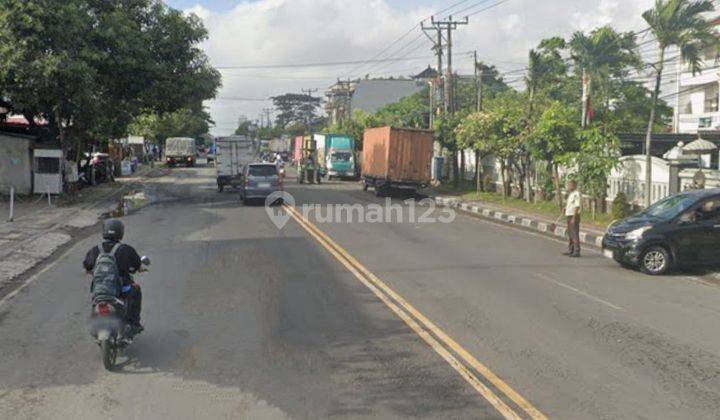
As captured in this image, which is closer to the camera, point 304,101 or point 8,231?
point 8,231

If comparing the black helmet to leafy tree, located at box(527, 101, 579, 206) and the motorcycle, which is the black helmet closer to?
the motorcycle

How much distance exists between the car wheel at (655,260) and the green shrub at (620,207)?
770cm

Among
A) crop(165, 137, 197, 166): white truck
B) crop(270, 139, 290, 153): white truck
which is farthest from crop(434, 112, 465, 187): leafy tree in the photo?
crop(270, 139, 290, 153): white truck

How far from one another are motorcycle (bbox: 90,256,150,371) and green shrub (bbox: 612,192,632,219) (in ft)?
54.3

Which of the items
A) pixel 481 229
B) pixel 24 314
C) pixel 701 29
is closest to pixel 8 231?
pixel 24 314

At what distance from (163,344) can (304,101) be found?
130643 millimetres

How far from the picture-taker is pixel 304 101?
448 ft

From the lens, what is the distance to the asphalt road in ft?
20.0

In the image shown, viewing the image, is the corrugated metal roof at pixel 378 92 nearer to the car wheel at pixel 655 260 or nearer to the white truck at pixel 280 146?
the white truck at pixel 280 146

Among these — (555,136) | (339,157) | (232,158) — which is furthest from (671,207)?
(339,157)

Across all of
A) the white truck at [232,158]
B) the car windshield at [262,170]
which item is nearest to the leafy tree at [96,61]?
the white truck at [232,158]

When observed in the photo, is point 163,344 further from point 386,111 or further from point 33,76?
point 386,111

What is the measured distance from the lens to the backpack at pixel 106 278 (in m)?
7.20

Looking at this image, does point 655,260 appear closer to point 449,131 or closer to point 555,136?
point 555,136
